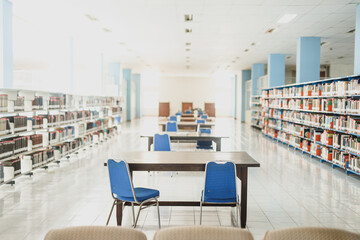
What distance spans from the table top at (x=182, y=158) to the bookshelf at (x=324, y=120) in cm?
341

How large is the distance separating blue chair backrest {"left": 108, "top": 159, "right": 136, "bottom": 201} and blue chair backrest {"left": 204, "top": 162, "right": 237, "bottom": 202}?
80 cm

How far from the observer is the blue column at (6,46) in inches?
234

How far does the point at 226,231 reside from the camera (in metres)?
1.50

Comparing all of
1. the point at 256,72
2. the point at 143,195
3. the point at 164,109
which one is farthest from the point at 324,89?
the point at 164,109

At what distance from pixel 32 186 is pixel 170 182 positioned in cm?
234

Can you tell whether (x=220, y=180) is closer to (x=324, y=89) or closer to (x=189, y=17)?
(x=324, y=89)

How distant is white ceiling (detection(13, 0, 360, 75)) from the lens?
6.80m

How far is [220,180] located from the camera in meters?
3.29

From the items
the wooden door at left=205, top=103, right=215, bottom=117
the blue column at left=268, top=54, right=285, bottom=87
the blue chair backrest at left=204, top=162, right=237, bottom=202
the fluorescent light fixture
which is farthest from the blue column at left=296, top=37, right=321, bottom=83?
the wooden door at left=205, top=103, right=215, bottom=117

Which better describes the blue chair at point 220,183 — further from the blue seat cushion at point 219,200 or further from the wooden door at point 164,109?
the wooden door at point 164,109

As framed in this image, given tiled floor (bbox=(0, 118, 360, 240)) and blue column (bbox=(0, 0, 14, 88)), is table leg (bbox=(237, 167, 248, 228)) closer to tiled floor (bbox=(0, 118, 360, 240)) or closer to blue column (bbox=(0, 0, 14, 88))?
tiled floor (bbox=(0, 118, 360, 240))

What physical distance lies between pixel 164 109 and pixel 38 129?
20.7 metres

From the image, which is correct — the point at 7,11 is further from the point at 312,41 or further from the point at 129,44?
the point at 312,41

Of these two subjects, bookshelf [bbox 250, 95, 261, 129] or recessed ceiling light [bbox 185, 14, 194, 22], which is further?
bookshelf [bbox 250, 95, 261, 129]
